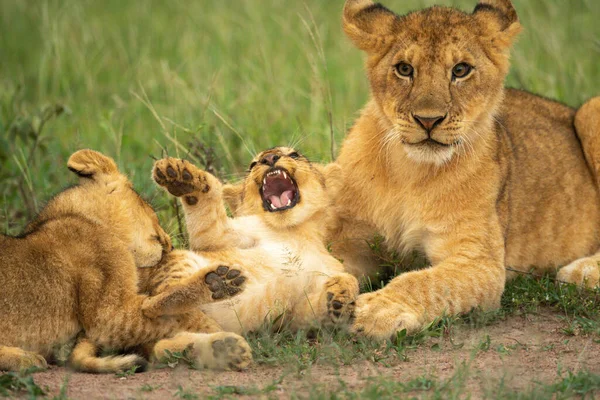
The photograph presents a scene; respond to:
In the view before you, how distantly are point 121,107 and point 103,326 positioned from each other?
4.14 metres

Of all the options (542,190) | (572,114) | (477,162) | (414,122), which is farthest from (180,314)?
(572,114)

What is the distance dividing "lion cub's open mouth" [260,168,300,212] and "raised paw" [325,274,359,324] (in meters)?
0.59

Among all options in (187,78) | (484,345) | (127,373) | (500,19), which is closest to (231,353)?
(127,373)

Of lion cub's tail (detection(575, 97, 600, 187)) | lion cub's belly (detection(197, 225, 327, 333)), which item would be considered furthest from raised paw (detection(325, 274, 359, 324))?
lion cub's tail (detection(575, 97, 600, 187))

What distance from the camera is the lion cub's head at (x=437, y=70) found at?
447 centimetres

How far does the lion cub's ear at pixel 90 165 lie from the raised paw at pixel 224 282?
761 mm

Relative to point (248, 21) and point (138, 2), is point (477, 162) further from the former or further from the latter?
point (138, 2)

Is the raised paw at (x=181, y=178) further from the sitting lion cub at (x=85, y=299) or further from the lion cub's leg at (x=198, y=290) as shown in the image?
the lion cub's leg at (x=198, y=290)

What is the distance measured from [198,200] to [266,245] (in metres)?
0.39

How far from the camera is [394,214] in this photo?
4.90 metres

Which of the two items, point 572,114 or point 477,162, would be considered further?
point 572,114

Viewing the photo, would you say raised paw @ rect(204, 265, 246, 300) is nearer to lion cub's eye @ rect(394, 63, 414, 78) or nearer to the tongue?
the tongue

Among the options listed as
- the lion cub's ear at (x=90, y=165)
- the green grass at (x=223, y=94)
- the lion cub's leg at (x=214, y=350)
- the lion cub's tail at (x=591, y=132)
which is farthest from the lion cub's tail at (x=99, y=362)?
the lion cub's tail at (x=591, y=132)

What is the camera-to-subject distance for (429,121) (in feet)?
14.5
